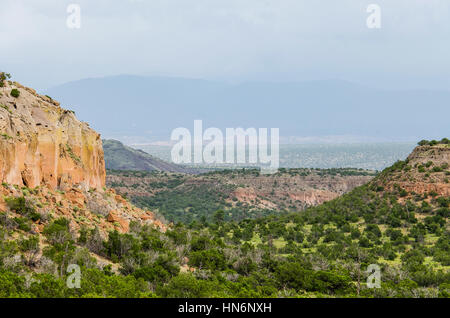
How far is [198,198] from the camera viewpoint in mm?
110875

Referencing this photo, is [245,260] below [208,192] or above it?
below

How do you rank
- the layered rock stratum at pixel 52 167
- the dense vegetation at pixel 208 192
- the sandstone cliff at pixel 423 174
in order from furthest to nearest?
the dense vegetation at pixel 208 192
the sandstone cliff at pixel 423 174
the layered rock stratum at pixel 52 167

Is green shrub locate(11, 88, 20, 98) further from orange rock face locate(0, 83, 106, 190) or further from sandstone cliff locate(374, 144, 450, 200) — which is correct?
sandstone cliff locate(374, 144, 450, 200)

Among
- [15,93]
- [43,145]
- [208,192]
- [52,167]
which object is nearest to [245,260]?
[52,167]

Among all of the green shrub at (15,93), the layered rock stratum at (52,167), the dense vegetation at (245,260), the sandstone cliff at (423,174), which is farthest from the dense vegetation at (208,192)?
the green shrub at (15,93)

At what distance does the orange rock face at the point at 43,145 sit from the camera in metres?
35.6

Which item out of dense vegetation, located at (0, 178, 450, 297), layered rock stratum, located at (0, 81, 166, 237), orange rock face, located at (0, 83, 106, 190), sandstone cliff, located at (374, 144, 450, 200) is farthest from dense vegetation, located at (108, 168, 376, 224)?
orange rock face, located at (0, 83, 106, 190)

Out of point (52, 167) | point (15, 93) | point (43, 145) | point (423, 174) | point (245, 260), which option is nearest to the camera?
point (43, 145)

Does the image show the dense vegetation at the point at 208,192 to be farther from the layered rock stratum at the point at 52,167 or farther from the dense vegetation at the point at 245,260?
the layered rock stratum at the point at 52,167

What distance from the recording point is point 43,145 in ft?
127

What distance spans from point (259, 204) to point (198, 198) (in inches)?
470

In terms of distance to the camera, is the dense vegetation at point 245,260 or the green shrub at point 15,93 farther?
the green shrub at point 15,93

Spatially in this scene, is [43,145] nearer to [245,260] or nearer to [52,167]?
[52,167]
